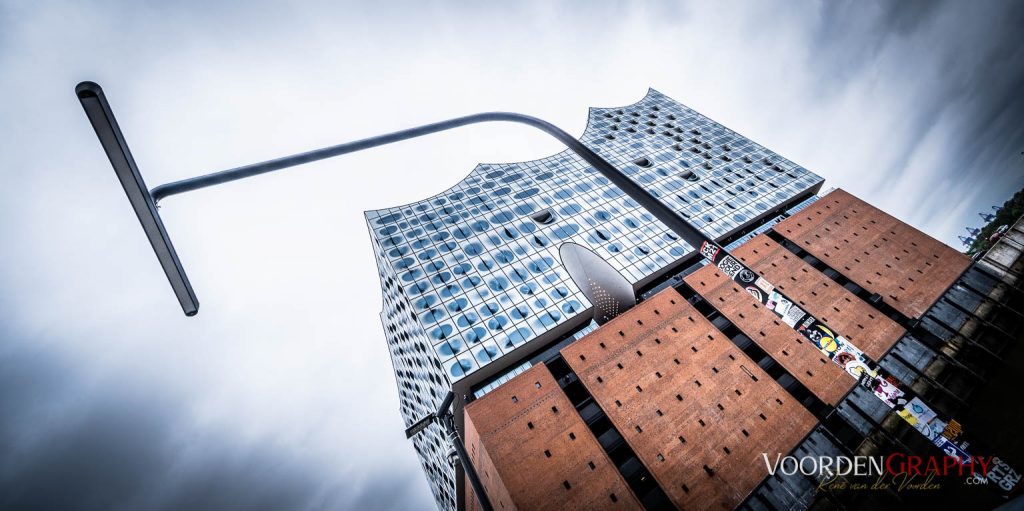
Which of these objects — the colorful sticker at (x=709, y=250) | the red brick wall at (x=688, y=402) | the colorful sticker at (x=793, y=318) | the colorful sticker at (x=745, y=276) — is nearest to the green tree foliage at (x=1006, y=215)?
the colorful sticker at (x=793, y=318)

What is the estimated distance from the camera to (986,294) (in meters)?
36.6

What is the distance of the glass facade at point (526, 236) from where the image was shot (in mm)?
30875

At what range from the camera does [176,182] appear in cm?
416

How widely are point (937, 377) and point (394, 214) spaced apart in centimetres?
5452

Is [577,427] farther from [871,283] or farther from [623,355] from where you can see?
[871,283]

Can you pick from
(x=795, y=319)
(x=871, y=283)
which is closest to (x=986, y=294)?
(x=871, y=283)

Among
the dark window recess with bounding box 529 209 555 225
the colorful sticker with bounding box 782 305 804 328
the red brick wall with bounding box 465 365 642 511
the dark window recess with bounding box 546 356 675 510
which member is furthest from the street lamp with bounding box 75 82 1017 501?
the dark window recess with bounding box 529 209 555 225

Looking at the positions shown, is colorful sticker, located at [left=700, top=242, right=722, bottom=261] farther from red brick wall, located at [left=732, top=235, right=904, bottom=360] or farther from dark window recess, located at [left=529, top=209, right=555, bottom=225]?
red brick wall, located at [left=732, top=235, right=904, bottom=360]

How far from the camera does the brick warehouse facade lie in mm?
23531

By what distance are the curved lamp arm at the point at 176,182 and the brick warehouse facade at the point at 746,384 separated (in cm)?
2288

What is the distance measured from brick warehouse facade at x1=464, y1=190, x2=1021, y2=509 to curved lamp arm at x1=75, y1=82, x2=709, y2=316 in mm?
22877

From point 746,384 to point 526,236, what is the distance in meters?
22.2

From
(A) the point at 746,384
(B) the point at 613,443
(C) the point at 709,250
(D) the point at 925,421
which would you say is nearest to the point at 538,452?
(B) the point at 613,443

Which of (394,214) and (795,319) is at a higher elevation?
(795,319)
